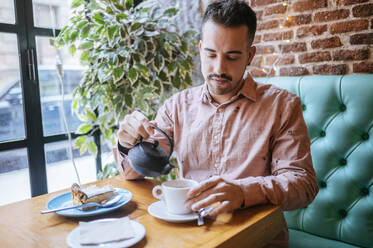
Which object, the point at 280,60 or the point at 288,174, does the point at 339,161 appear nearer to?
the point at 288,174

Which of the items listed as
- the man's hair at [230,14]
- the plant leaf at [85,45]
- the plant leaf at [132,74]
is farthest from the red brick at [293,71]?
the plant leaf at [85,45]

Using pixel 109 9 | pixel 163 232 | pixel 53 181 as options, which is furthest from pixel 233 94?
pixel 53 181

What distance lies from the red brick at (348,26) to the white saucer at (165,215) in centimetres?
140

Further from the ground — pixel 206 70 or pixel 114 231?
pixel 206 70

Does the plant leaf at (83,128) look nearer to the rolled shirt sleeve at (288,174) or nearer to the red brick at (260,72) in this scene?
the red brick at (260,72)

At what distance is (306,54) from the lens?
1.93 meters

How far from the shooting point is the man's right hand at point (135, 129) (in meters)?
1.14

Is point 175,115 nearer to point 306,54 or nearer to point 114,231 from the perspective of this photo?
point 114,231

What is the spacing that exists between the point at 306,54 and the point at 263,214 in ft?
4.20

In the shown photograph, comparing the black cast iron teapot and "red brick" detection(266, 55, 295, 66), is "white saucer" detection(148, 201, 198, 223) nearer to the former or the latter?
the black cast iron teapot

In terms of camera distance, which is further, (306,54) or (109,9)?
(109,9)

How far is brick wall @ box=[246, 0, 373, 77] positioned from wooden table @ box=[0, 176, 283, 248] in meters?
1.15

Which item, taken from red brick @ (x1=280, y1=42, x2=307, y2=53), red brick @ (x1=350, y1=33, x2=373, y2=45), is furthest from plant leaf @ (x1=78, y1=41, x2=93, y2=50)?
red brick @ (x1=350, y1=33, x2=373, y2=45)

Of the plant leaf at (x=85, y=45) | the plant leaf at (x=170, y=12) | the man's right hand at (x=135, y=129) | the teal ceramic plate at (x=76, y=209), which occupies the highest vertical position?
the plant leaf at (x=170, y=12)
